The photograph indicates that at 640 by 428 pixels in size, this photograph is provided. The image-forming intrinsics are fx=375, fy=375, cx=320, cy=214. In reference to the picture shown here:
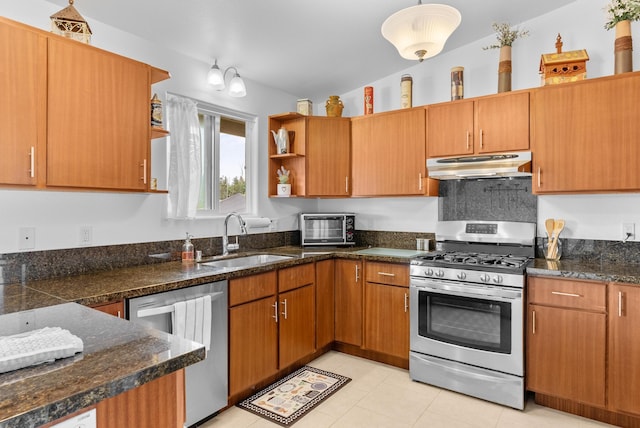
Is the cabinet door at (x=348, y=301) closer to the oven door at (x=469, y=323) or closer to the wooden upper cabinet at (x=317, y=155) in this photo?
the oven door at (x=469, y=323)

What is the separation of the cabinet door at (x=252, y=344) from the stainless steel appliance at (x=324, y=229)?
1.12 meters

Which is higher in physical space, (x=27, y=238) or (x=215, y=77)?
(x=215, y=77)

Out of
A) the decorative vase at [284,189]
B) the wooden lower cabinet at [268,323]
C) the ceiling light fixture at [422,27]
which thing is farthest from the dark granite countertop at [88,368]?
the decorative vase at [284,189]

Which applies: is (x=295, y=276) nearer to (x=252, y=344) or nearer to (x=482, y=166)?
(x=252, y=344)

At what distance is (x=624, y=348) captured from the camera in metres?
2.24

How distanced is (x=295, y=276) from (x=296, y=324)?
0.38 m

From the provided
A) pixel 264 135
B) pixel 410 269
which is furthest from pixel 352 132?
pixel 410 269

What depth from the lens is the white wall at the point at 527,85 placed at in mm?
2785

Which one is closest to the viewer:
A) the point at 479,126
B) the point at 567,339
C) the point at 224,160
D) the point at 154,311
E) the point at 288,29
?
the point at 154,311

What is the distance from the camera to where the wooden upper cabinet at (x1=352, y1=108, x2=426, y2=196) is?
3.33 metres

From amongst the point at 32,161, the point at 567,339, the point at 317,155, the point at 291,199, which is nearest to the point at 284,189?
the point at 291,199

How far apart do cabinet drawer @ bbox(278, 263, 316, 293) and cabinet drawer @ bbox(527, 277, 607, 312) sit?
160cm

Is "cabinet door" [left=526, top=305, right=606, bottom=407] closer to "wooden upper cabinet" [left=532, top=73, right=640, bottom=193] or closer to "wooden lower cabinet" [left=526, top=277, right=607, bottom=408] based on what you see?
"wooden lower cabinet" [left=526, top=277, right=607, bottom=408]

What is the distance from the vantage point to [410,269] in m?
2.95
